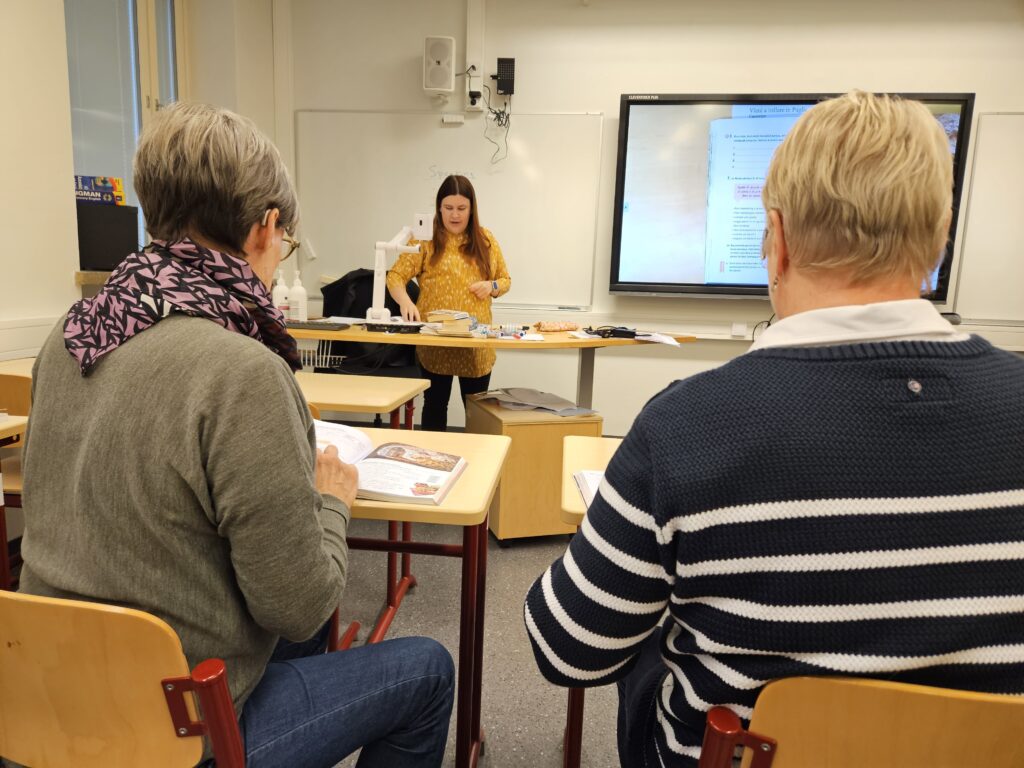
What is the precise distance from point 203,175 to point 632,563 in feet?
2.32

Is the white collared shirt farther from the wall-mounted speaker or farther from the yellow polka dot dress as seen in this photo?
the wall-mounted speaker

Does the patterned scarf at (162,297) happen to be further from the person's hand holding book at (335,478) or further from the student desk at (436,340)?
the student desk at (436,340)

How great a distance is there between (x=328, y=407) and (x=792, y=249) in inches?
52.8

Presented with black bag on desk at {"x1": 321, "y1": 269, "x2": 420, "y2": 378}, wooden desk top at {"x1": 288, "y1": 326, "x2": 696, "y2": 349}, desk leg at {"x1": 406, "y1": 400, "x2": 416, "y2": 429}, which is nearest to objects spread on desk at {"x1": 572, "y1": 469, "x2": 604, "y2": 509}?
desk leg at {"x1": 406, "y1": 400, "x2": 416, "y2": 429}

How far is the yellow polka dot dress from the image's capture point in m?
3.06

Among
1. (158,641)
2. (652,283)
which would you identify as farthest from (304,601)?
(652,283)

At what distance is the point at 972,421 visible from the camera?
22.5 inches

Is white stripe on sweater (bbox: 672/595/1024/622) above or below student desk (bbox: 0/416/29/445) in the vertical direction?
above

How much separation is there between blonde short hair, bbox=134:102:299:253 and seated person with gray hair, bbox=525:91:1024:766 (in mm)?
600

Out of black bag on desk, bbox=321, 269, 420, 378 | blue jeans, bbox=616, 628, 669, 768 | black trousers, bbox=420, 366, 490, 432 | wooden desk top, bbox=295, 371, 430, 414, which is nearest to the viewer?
blue jeans, bbox=616, 628, 669, 768

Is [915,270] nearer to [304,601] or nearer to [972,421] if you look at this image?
[972,421]

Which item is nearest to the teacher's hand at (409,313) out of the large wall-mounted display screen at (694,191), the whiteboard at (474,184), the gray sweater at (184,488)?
the whiteboard at (474,184)

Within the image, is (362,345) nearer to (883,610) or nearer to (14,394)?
(14,394)

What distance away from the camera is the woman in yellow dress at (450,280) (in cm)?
305
